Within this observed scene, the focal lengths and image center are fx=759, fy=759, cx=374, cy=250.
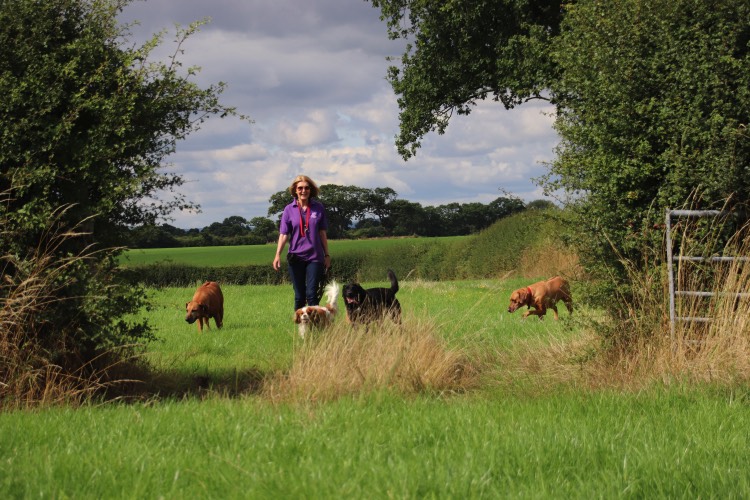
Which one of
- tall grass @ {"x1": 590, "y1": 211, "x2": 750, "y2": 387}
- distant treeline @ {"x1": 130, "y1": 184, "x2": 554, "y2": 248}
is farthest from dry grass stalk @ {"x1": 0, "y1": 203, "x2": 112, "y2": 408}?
distant treeline @ {"x1": 130, "y1": 184, "x2": 554, "y2": 248}

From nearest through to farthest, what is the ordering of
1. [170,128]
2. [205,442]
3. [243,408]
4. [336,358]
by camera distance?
[205,442] < [243,408] < [336,358] < [170,128]

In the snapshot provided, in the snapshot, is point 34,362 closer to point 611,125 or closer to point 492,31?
point 611,125

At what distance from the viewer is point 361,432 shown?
5.39m

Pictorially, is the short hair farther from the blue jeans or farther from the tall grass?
the tall grass

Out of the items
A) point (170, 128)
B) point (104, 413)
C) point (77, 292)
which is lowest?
point (104, 413)

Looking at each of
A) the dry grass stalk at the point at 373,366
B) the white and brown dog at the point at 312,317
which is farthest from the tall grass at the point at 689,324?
the white and brown dog at the point at 312,317

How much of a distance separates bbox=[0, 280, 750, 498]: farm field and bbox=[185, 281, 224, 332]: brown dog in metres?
4.92

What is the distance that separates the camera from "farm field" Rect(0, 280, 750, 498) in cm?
417

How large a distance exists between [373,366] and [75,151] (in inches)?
143

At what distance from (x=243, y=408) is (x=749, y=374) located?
4775mm

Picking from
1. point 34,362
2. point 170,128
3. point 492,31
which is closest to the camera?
point 34,362

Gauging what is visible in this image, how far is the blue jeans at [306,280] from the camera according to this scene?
35.6 ft

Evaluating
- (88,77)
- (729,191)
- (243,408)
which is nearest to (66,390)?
(243,408)

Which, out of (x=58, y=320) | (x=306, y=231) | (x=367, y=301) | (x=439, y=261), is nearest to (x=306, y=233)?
(x=306, y=231)
